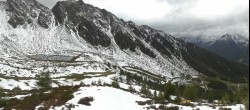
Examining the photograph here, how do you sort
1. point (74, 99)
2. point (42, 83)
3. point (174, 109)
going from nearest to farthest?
1. point (174, 109)
2. point (74, 99)
3. point (42, 83)

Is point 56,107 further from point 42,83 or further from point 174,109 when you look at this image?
point 42,83

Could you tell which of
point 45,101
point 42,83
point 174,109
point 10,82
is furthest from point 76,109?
point 10,82

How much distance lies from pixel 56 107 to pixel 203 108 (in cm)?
2000

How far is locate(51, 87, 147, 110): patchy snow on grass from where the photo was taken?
152 feet

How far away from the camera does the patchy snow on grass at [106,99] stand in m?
46.4

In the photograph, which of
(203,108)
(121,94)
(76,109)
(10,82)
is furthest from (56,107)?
(10,82)

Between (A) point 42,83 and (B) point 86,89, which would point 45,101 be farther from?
(A) point 42,83

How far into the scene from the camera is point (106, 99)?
163 ft

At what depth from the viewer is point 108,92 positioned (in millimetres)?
53688

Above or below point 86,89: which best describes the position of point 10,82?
below

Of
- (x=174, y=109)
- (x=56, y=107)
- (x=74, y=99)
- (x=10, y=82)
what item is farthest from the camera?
(x=10, y=82)

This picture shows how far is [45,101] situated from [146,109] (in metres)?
16.2

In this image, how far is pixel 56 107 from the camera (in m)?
47.5

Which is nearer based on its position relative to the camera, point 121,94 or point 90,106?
point 90,106
